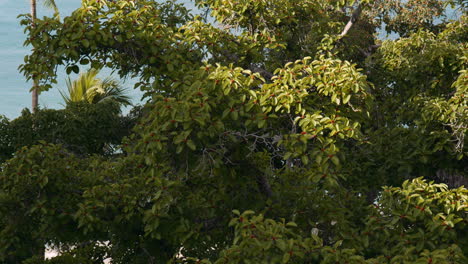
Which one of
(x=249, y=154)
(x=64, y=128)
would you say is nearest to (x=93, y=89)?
(x=64, y=128)

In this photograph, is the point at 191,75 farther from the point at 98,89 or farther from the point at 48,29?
the point at 98,89

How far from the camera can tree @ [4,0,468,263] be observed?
6.39 meters

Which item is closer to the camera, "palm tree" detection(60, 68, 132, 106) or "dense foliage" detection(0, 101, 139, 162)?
"dense foliage" detection(0, 101, 139, 162)

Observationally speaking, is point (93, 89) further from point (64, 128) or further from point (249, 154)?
point (249, 154)

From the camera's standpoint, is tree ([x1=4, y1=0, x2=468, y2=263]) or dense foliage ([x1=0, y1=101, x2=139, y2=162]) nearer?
tree ([x1=4, y1=0, x2=468, y2=263])

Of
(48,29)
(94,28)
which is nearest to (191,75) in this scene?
(94,28)

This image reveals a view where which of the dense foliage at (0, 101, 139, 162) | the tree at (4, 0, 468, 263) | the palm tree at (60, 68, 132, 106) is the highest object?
the palm tree at (60, 68, 132, 106)

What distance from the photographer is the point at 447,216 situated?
6961 mm

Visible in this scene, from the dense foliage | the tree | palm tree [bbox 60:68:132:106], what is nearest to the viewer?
the tree

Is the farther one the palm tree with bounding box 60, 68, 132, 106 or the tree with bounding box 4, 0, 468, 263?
the palm tree with bounding box 60, 68, 132, 106

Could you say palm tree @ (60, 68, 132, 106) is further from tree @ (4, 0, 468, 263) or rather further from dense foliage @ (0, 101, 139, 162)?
tree @ (4, 0, 468, 263)

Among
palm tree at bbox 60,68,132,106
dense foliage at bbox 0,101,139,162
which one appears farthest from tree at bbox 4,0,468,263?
palm tree at bbox 60,68,132,106

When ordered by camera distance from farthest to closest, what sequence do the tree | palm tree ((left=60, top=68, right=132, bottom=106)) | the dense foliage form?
palm tree ((left=60, top=68, right=132, bottom=106))
the dense foliage
the tree

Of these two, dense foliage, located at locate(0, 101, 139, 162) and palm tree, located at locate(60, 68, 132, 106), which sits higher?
palm tree, located at locate(60, 68, 132, 106)
